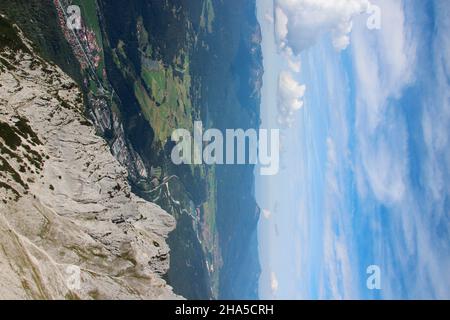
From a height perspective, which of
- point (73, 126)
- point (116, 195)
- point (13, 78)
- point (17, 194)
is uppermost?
point (13, 78)

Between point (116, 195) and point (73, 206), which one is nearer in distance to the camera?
point (73, 206)

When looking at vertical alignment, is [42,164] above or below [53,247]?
above
